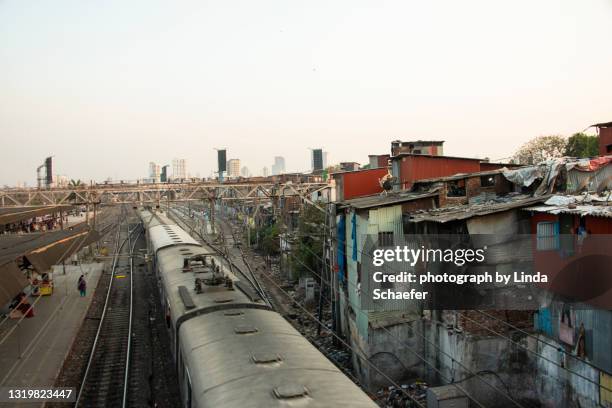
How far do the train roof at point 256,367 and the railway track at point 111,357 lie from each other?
518 cm

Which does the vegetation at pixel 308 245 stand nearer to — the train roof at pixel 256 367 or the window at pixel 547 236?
the window at pixel 547 236

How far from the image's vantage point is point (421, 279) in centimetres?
1395

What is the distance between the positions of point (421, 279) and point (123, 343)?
1009 centimetres

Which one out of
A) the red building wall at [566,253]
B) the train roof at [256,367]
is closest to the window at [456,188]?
the red building wall at [566,253]

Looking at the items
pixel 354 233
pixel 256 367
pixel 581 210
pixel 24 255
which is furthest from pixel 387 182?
pixel 256 367

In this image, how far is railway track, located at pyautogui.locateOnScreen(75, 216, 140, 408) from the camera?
41.3 ft

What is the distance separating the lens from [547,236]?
11430mm

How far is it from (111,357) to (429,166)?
12899 millimetres

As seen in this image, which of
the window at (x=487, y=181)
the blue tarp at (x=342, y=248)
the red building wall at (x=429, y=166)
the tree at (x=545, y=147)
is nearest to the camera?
the window at (x=487, y=181)

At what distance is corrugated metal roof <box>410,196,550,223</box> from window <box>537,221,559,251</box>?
2.01ft

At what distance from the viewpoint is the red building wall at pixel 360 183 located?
20250 millimetres

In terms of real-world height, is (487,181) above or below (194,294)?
above

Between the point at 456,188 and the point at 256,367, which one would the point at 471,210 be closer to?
the point at 456,188

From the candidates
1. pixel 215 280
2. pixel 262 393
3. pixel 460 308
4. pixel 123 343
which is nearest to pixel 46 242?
pixel 123 343
